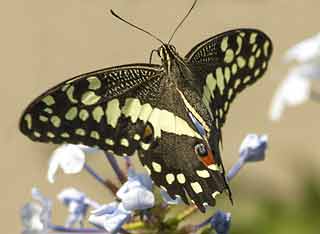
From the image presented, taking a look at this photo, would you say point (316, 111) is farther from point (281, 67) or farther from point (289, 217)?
point (289, 217)

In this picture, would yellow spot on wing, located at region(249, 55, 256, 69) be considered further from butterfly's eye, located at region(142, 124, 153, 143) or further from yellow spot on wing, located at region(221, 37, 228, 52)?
butterfly's eye, located at region(142, 124, 153, 143)

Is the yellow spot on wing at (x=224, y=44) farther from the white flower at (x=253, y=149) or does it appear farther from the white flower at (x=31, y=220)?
the white flower at (x=31, y=220)

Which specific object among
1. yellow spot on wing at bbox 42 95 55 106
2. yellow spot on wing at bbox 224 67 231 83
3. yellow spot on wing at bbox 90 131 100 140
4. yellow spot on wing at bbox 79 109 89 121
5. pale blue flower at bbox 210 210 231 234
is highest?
yellow spot on wing at bbox 42 95 55 106

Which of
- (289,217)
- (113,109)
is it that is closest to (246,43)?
(113,109)

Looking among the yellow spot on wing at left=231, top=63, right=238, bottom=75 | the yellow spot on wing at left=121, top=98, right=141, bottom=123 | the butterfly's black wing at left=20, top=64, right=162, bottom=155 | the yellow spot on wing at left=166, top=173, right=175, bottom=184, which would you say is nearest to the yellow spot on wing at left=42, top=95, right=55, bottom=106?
the butterfly's black wing at left=20, top=64, right=162, bottom=155

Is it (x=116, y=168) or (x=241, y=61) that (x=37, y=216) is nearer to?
(x=116, y=168)

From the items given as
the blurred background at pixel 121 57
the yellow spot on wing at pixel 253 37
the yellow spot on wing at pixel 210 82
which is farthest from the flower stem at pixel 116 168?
the blurred background at pixel 121 57
